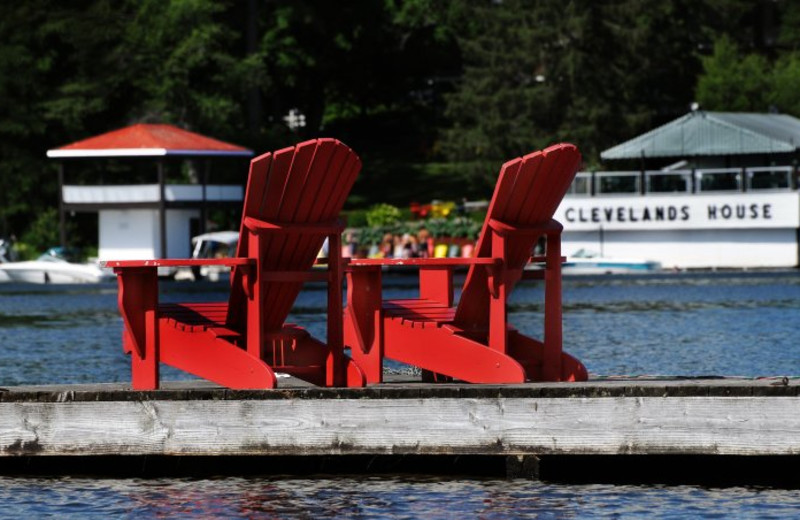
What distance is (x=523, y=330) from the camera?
130 feet

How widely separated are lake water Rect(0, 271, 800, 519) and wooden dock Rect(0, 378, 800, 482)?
36 centimetres

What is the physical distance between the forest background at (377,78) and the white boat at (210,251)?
32.3 feet

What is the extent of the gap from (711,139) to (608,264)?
691cm

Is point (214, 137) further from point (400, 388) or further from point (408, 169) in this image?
point (400, 388)

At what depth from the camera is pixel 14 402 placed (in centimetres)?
1443

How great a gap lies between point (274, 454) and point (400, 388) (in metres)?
1.02

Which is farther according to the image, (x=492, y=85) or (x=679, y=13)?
(x=679, y=13)

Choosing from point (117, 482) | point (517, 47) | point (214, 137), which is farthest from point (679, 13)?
point (117, 482)

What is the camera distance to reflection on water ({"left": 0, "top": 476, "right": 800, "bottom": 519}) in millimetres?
13680

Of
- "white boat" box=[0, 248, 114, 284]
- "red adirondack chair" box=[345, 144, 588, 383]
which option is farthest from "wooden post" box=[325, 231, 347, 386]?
"white boat" box=[0, 248, 114, 284]

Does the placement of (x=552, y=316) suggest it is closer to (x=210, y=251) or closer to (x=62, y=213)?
(x=210, y=251)

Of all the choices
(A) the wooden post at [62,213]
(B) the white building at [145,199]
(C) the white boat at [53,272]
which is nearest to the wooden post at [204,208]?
(B) the white building at [145,199]

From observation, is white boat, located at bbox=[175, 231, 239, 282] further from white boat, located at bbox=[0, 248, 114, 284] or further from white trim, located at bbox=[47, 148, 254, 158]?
white trim, located at bbox=[47, 148, 254, 158]

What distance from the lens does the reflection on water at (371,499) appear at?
13680mm
